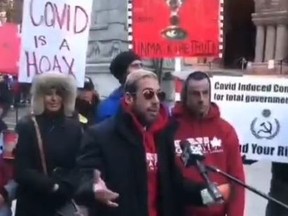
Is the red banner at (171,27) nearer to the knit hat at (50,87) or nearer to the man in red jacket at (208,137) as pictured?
the knit hat at (50,87)

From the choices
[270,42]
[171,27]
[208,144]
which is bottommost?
[270,42]

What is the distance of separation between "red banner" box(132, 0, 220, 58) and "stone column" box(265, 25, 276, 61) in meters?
27.1

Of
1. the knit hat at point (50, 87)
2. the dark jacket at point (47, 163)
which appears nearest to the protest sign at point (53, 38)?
the knit hat at point (50, 87)

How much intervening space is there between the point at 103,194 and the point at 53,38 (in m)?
3.00

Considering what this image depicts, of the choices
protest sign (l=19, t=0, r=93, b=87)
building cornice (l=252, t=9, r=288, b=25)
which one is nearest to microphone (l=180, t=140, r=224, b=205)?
protest sign (l=19, t=0, r=93, b=87)

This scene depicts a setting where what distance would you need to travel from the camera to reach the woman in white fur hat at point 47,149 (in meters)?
5.59

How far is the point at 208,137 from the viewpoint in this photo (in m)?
→ 5.19

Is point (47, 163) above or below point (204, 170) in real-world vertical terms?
below

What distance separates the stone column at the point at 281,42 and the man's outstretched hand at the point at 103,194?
30.1 m

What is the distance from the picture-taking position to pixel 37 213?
5.68m

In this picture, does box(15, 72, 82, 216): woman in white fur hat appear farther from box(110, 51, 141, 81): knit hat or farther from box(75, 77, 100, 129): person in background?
box(75, 77, 100, 129): person in background

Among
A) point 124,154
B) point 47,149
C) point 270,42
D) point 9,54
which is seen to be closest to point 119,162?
point 124,154

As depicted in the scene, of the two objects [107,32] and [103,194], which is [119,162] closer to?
[103,194]

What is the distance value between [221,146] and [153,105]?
2.51 ft
